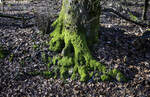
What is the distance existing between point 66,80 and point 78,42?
1439 millimetres

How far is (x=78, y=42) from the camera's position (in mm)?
5637

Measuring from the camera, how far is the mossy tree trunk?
17.6 feet

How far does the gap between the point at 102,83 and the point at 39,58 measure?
8.28ft

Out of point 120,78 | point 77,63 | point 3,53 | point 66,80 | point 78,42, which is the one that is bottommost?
point 66,80

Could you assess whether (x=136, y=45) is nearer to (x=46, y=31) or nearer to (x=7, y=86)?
(x=46, y=31)

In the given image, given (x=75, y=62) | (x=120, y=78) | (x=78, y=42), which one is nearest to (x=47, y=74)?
(x=75, y=62)

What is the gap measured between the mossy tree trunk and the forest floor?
12.5 inches

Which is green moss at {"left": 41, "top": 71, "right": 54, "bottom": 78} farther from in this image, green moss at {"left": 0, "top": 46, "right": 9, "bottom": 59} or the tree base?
green moss at {"left": 0, "top": 46, "right": 9, "bottom": 59}

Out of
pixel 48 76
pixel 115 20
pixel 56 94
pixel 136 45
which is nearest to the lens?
pixel 56 94

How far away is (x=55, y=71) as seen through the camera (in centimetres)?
551

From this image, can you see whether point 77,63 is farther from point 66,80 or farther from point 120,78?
point 120,78

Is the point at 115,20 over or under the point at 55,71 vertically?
over

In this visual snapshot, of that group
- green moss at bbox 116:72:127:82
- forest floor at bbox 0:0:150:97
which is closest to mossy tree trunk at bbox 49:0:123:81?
green moss at bbox 116:72:127:82

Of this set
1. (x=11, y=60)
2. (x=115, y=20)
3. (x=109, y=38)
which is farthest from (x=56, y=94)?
(x=115, y=20)
